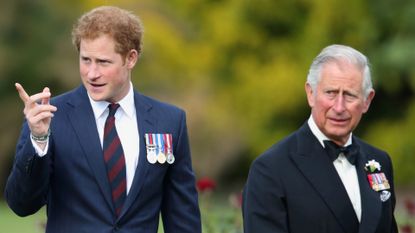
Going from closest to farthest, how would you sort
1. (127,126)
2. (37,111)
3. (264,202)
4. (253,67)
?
(37,111) < (264,202) < (127,126) < (253,67)

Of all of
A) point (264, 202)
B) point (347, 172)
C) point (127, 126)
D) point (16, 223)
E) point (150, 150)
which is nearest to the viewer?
point (264, 202)

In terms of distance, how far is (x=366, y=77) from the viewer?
223 inches

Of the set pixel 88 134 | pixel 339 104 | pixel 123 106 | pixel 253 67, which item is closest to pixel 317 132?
pixel 339 104

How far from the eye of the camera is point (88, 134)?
5.80 m

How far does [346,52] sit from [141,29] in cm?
110

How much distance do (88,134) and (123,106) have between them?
26 cm

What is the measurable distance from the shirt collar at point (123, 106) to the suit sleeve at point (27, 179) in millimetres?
403

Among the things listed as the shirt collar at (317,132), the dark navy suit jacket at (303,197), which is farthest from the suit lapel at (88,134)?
the shirt collar at (317,132)

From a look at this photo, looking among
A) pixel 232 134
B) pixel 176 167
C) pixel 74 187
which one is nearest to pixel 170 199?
pixel 176 167

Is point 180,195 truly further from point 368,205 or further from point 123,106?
point 368,205

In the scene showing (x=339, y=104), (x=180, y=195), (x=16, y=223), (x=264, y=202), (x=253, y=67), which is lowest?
(x=16, y=223)

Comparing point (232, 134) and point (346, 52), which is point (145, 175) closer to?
point (346, 52)

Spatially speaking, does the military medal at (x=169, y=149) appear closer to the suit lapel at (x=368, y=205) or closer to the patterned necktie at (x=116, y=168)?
the patterned necktie at (x=116, y=168)

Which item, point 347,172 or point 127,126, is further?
point 127,126
